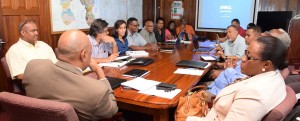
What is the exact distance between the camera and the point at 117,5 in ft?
16.3

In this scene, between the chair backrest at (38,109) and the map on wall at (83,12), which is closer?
the chair backrest at (38,109)

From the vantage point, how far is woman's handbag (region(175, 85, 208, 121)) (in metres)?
1.54

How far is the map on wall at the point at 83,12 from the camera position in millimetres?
3471

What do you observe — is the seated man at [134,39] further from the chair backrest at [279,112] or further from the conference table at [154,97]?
the chair backrest at [279,112]

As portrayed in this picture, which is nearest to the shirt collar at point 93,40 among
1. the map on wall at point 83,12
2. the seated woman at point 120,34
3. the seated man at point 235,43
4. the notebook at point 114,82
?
the seated woman at point 120,34

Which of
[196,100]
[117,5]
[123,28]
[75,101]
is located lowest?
[196,100]

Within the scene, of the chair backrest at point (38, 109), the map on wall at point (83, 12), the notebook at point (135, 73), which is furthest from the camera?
the map on wall at point (83, 12)

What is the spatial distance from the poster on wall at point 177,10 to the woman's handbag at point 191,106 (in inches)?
204

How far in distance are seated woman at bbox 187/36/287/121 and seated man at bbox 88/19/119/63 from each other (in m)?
1.71

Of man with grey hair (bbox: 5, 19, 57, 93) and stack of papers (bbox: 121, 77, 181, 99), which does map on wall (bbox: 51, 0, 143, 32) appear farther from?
stack of papers (bbox: 121, 77, 181, 99)

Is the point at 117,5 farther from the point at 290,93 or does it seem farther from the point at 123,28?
the point at 290,93

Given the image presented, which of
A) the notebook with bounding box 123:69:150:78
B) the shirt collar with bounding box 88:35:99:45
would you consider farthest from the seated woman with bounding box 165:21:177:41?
the notebook with bounding box 123:69:150:78

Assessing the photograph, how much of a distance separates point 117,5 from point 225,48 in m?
2.52

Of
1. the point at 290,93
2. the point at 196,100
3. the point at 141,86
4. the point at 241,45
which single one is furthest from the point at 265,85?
the point at 241,45
